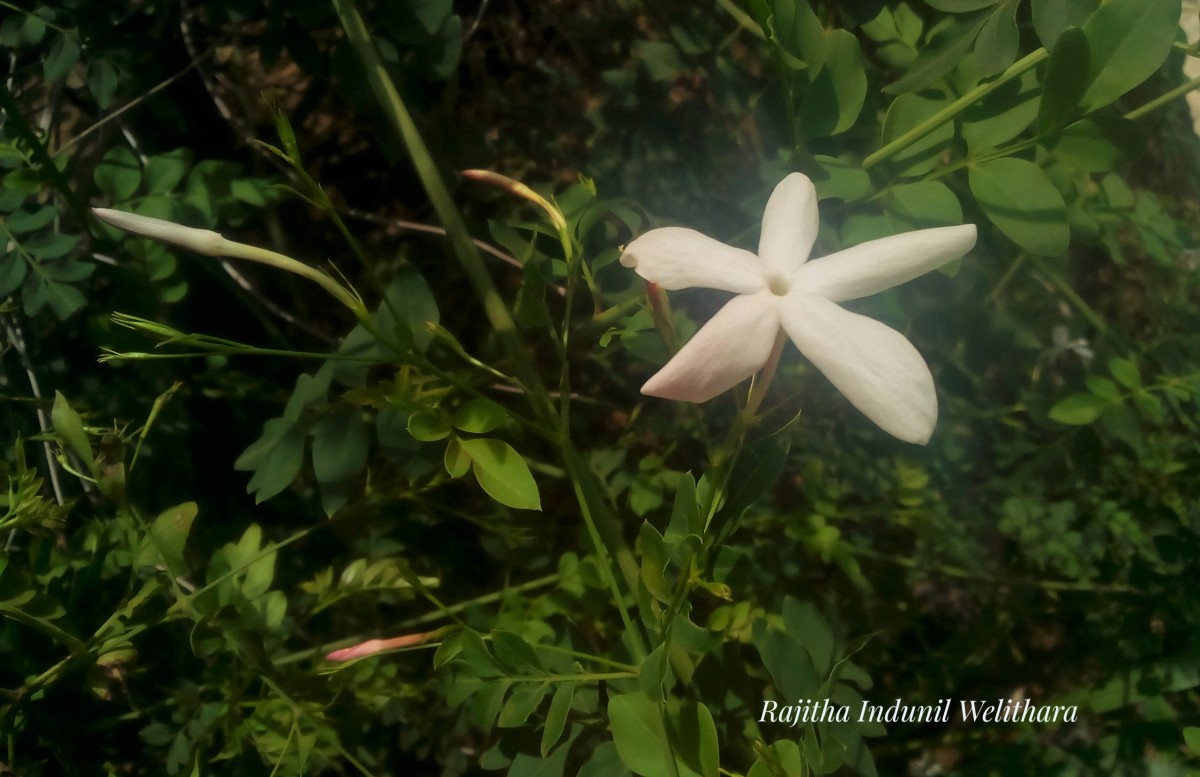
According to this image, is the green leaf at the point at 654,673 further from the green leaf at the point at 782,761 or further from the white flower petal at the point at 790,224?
the white flower petal at the point at 790,224

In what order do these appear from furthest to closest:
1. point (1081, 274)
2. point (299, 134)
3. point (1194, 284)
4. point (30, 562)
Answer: point (1081, 274), point (299, 134), point (1194, 284), point (30, 562)

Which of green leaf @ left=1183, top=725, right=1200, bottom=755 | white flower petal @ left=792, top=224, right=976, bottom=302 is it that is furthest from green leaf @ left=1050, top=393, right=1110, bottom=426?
white flower petal @ left=792, top=224, right=976, bottom=302

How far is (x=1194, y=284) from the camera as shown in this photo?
35.6 inches

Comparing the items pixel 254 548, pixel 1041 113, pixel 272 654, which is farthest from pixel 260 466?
pixel 1041 113

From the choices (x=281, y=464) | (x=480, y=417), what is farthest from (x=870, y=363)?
(x=281, y=464)

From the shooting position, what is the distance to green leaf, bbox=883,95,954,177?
532 mm

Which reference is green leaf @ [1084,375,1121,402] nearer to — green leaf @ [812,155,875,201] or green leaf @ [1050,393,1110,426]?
green leaf @ [1050,393,1110,426]

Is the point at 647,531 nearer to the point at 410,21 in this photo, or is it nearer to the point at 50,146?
the point at 410,21

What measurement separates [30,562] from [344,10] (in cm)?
53

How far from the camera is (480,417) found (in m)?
0.49

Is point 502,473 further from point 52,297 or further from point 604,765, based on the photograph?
point 52,297

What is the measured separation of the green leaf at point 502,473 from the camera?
18.7 inches

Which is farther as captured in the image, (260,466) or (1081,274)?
(1081,274)

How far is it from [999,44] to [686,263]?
275mm
